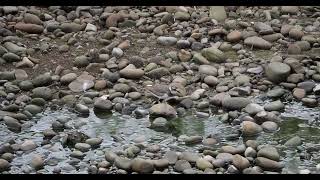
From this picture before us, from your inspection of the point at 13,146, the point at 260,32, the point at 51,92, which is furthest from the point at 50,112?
the point at 260,32

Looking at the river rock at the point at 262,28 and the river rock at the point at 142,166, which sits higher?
the river rock at the point at 262,28

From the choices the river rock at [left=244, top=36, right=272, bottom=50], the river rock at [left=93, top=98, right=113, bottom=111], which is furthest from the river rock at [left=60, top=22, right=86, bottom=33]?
the river rock at [left=244, top=36, right=272, bottom=50]

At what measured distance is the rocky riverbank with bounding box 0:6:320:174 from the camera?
3004 millimetres

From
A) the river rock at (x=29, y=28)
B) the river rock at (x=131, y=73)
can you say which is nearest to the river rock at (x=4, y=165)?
the river rock at (x=131, y=73)

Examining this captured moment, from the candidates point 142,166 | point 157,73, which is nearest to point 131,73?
point 157,73

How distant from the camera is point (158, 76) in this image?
4027mm

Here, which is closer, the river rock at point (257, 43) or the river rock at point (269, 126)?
the river rock at point (269, 126)

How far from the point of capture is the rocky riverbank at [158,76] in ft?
9.86

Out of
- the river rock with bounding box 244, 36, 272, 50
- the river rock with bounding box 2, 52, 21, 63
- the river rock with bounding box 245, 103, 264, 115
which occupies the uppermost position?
the river rock with bounding box 244, 36, 272, 50

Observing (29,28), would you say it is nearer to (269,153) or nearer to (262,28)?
(262,28)

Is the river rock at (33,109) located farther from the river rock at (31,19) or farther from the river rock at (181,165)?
the river rock at (31,19)

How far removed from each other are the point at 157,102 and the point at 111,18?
1.45 meters

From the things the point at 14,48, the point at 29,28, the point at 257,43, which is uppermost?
the point at 29,28

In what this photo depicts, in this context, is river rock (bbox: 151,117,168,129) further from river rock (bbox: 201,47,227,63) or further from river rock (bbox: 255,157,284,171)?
river rock (bbox: 201,47,227,63)
